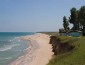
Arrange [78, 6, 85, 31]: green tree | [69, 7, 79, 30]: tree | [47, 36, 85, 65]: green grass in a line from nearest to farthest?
[47, 36, 85, 65]: green grass → [78, 6, 85, 31]: green tree → [69, 7, 79, 30]: tree

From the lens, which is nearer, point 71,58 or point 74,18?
point 71,58

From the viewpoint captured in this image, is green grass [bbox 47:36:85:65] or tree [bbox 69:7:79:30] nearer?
green grass [bbox 47:36:85:65]

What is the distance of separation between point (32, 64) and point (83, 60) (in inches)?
466

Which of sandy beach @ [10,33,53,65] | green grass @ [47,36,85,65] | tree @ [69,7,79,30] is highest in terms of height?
tree @ [69,7,79,30]

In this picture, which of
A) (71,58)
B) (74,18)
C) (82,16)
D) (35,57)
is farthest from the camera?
(74,18)

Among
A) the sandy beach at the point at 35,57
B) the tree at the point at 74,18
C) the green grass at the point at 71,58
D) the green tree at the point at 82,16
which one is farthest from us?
the tree at the point at 74,18

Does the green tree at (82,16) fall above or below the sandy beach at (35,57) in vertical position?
above

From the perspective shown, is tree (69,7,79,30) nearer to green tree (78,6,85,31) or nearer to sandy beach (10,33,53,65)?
green tree (78,6,85,31)

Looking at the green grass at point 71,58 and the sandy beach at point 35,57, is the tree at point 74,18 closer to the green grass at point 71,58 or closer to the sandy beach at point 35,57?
the sandy beach at point 35,57

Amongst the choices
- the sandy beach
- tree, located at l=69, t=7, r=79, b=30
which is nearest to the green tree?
tree, located at l=69, t=7, r=79, b=30

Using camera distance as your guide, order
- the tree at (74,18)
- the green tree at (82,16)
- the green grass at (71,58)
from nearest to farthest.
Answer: the green grass at (71,58), the green tree at (82,16), the tree at (74,18)

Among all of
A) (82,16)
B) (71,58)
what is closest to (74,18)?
(82,16)

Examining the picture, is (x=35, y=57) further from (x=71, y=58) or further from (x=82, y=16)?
(x=82, y=16)

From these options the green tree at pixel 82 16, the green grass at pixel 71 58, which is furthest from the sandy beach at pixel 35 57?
the green tree at pixel 82 16
